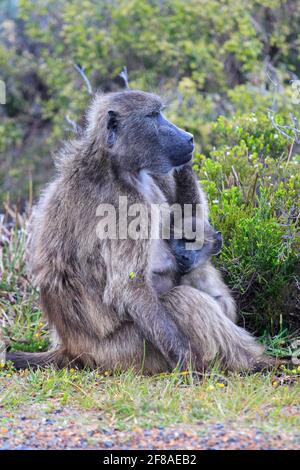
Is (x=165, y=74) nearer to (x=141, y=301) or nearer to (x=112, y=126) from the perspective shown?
(x=112, y=126)

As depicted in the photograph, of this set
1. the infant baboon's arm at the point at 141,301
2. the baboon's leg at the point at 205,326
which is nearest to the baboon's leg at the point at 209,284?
the baboon's leg at the point at 205,326

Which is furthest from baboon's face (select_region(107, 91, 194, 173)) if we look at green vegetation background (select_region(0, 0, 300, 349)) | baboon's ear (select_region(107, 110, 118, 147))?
green vegetation background (select_region(0, 0, 300, 349))

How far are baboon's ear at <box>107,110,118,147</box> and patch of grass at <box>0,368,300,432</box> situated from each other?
3.62 ft

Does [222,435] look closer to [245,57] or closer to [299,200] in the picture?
[299,200]

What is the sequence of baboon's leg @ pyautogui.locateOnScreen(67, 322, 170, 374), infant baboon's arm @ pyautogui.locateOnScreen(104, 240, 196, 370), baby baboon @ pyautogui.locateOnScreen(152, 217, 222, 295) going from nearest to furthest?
infant baboon's arm @ pyautogui.locateOnScreen(104, 240, 196, 370)
baboon's leg @ pyautogui.locateOnScreen(67, 322, 170, 374)
baby baboon @ pyautogui.locateOnScreen(152, 217, 222, 295)

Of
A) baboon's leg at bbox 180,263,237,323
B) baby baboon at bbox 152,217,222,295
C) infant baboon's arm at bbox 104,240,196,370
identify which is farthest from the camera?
baboon's leg at bbox 180,263,237,323

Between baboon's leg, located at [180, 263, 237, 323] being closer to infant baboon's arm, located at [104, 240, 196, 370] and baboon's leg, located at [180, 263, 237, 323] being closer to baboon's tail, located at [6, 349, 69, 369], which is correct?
infant baboon's arm, located at [104, 240, 196, 370]

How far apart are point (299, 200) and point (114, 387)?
4.90ft

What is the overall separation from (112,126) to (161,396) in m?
1.32

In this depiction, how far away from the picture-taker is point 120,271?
3895 mm

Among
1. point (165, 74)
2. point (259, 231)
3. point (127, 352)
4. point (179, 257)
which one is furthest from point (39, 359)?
point (165, 74)

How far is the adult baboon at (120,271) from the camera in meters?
3.92

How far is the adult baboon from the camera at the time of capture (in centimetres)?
392
